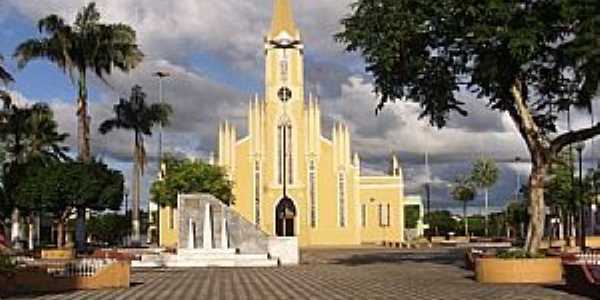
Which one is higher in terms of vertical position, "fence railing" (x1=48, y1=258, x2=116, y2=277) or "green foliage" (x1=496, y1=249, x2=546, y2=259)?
"green foliage" (x1=496, y1=249, x2=546, y2=259)

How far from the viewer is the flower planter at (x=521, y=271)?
2709cm

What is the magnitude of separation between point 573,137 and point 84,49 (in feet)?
91.4

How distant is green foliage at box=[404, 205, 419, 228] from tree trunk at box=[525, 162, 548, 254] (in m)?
105

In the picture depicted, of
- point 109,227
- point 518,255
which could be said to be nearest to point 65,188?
point 518,255

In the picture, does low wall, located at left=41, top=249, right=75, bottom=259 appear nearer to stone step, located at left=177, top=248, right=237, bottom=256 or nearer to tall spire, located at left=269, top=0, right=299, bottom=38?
stone step, located at left=177, top=248, right=237, bottom=256

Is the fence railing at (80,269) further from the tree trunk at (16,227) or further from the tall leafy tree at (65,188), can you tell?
the tree trunk at (16,227)

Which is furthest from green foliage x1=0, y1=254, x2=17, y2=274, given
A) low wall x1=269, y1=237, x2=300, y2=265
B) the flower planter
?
low wall x1=269, y1=237, x2=300, y2=265

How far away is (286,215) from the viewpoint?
89812mm

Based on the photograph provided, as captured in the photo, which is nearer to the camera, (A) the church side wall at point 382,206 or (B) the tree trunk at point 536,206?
(B) the tree trunk at point 536,206

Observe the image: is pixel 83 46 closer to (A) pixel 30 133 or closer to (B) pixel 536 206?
(A) pixel 30 133

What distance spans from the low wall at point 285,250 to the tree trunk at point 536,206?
18.2m

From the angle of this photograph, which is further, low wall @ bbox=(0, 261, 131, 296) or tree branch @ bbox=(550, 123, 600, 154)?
tree branch @ bbox=(550, 123, 600, 154)

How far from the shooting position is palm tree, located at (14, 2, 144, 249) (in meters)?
48.9

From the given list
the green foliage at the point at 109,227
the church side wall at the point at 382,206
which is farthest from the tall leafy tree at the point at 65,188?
the church side wall at the point at 382,206
